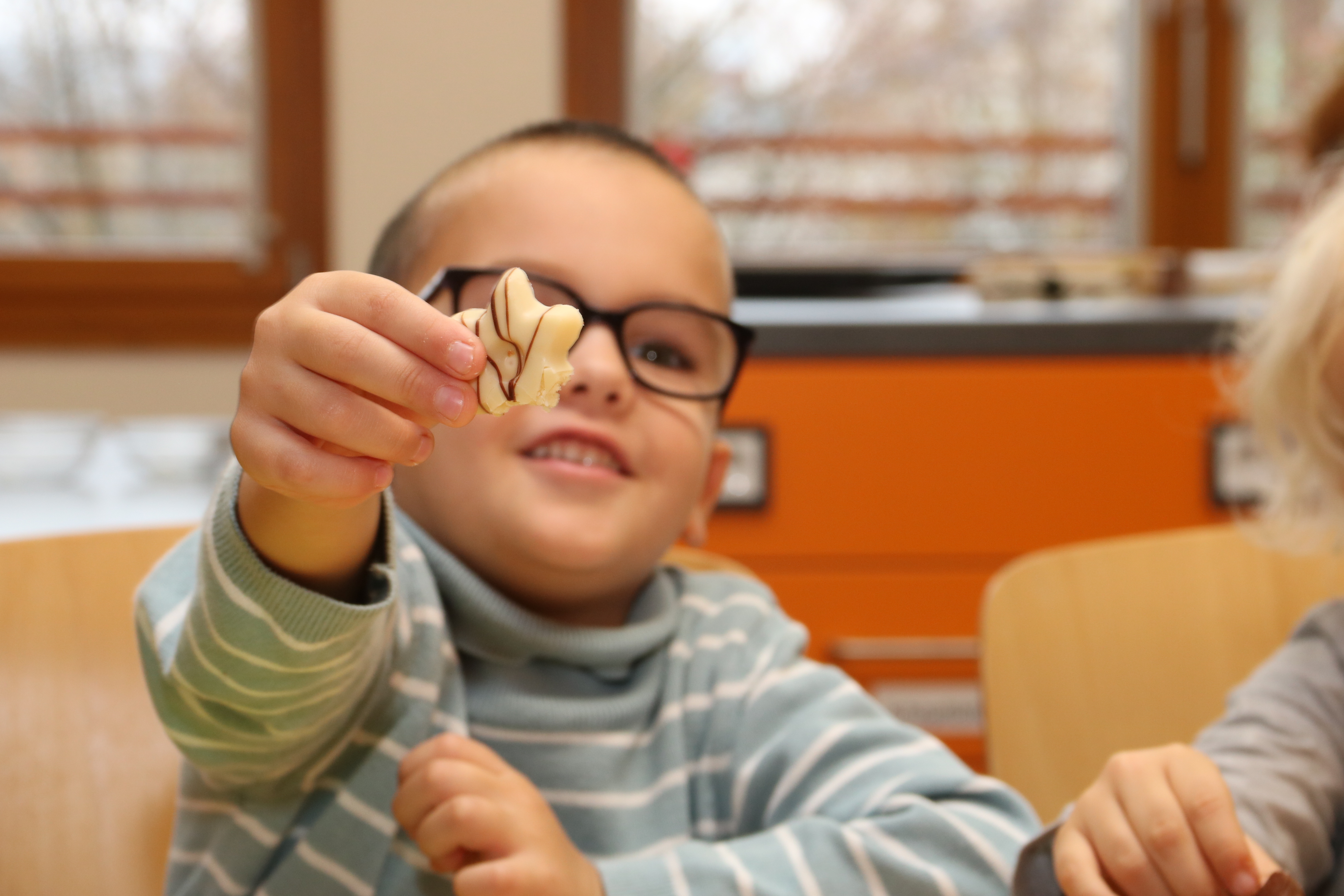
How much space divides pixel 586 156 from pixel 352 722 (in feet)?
1.17

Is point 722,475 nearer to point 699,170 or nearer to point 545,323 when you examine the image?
point 545,323

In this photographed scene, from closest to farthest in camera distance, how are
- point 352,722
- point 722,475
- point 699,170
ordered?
point 352,722
point 722,475
point 699,170

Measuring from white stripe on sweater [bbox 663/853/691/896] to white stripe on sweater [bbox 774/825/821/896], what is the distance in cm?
5

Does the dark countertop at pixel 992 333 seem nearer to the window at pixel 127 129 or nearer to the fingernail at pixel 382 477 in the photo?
the fingernail at pixel 382 477

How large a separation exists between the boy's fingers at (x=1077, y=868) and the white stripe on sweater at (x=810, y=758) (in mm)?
146

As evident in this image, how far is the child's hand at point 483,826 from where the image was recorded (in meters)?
0.55

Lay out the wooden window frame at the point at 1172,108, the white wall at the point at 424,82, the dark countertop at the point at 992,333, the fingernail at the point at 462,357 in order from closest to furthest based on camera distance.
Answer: the fingernail at the point at 462,357, the dark countertop at the point at 992,333, the white wall at the point at 424,82, the wooden window frame at the point at 1172,108

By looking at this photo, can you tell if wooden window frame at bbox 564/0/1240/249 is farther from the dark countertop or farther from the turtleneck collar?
the turtleneck collar

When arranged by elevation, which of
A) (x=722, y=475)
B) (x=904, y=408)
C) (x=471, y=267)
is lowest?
(x=904, y=408)

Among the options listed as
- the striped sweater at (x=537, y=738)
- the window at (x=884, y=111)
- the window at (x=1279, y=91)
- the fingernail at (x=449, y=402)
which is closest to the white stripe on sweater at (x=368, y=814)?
the striped sweater at (x=537, y=738)

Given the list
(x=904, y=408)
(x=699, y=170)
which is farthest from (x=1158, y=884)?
(x=699, y=170)

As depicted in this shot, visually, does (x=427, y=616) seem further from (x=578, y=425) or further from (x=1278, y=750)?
(x=1278, y=750)

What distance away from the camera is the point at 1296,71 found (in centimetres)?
237

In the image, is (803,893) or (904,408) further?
(904,408)
